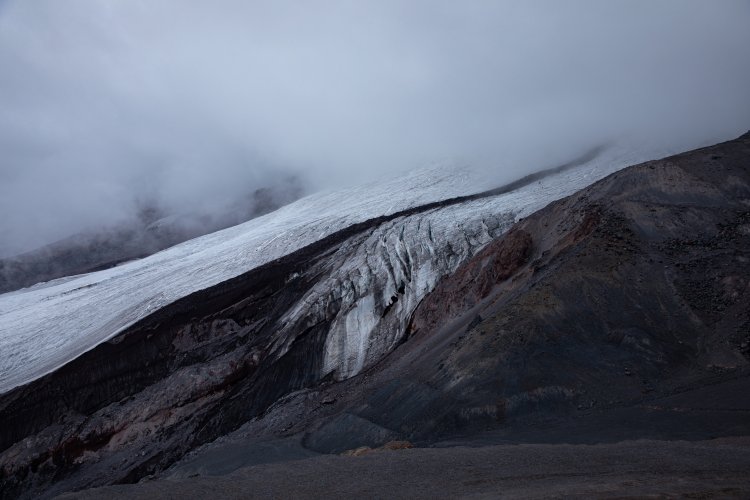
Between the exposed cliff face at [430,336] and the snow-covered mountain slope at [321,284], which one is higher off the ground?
the snow-covered mountain slope at [321,284]

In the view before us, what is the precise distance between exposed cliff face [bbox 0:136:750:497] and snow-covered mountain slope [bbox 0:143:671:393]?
0.69 feet

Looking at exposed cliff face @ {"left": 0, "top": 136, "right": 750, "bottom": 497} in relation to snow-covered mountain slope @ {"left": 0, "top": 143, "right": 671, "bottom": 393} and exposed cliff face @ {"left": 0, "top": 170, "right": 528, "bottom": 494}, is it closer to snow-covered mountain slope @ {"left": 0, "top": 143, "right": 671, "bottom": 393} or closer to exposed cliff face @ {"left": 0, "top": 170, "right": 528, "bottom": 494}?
exposed cliff face @ {"left": 0, "top": 170, "right": 528, "bottom": 494}

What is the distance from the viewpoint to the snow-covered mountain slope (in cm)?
2659

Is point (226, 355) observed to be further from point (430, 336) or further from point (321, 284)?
point (430, 336)

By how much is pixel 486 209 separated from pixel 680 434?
19.7m

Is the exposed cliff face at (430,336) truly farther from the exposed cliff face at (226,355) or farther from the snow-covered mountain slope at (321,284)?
the snow-covered mountain slope at (321,284)

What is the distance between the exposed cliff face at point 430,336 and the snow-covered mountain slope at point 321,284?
21 cm

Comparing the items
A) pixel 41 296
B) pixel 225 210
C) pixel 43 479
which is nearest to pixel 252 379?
pixel 43 479

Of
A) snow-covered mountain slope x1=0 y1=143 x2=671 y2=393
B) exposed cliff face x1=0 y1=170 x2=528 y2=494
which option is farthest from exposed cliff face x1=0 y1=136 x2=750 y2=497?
snow-covered mountain slope x1=0 y1=143 x2=671 y2=393

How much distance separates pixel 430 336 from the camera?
2108 centimetres

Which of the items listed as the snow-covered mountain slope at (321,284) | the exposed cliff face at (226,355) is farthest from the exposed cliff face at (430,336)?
the snow-covered mountain slope at (321,284)

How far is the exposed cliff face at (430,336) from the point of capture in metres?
15.6

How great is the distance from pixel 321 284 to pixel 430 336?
25.9ft

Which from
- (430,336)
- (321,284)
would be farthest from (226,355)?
(430,336)
